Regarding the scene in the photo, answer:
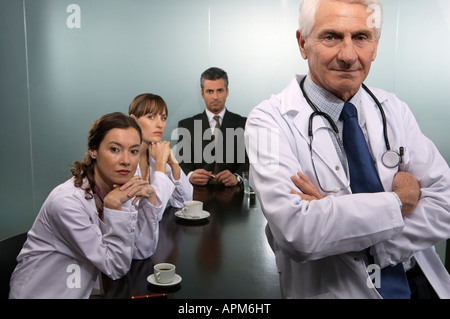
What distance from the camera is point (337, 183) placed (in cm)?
119

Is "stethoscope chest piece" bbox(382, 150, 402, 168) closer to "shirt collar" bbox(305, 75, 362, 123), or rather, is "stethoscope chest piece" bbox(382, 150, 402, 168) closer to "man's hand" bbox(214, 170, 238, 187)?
"shirt collar" bbox(305, 75, 362, 123)

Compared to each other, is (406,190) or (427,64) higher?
(427,64)

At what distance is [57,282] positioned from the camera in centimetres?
130

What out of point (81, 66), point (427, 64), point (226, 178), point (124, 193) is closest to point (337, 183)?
point (124, 193)

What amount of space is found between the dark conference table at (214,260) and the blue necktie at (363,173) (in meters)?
0.31

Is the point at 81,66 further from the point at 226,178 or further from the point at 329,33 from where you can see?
the point at 329,33

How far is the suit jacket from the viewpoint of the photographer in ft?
11.9

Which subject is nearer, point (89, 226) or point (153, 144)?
point (89, 226)

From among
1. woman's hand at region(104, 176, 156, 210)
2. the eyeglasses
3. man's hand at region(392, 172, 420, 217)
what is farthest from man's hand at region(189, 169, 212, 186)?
man's hand at region(392, 172, 420, 217)

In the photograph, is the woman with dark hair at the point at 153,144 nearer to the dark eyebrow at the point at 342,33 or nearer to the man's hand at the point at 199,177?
the man's hand at the point at 199,177

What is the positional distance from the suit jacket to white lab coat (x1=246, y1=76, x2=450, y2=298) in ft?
7.37

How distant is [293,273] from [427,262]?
400 mm

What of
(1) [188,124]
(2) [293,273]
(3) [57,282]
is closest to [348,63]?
(2) [293,273]

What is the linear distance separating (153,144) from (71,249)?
0.92 meters
